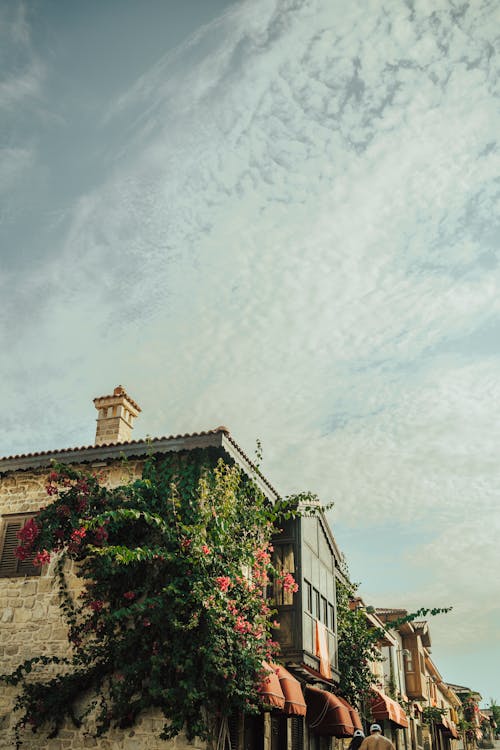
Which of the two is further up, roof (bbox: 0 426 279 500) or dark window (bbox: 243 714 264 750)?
roof (bbox: 0 426 279 500)

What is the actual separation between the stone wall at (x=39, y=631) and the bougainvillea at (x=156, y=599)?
0.22 metres

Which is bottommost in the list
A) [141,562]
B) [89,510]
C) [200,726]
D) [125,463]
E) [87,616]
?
[200,726]

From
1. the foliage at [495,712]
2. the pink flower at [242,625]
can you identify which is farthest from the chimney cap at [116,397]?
the foliage at [495,712]

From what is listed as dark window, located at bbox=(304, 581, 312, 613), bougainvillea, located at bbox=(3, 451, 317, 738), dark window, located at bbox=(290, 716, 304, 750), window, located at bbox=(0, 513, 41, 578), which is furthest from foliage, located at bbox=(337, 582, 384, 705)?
window, located at bbox=(0, 513, 41, 578)

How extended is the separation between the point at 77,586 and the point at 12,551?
1.99 metres

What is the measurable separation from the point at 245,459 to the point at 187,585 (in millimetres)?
3435

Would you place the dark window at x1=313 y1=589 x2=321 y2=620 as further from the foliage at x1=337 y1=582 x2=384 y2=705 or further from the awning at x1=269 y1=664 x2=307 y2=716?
the foliage at x1=337 y1=582 x2=384 y2=705

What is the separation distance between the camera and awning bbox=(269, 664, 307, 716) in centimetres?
1383

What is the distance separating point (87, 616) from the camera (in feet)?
44.5

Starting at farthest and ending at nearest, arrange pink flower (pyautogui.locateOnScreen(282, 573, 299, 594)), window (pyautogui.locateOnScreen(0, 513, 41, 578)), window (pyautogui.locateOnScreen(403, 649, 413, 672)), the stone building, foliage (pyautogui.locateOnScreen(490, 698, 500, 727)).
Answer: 1. foliage (pyautogui.locateOnScreen(490, 698, 500, 727))
2. window (pyautogui.locateOnScreen(403, 649, 413, 672))
3. pink flower (pyautogui.locateOnScreen(282, 573, 299, 594))
4. window (pyautogui.locateOnScreen(0, 513, 41, 578))
5. the stone building

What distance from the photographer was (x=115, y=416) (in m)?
17.8

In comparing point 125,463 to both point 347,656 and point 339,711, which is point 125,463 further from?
point 347,656

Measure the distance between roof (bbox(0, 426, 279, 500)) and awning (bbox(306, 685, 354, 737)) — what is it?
221 inches

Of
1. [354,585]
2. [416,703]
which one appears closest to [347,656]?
[354,585]
